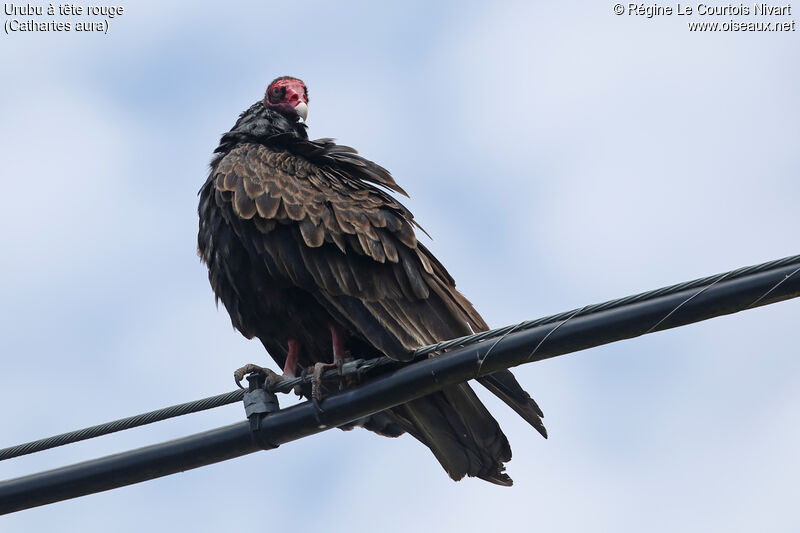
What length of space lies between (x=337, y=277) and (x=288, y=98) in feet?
7.03

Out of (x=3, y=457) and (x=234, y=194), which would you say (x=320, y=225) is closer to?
(x=234, y=194)

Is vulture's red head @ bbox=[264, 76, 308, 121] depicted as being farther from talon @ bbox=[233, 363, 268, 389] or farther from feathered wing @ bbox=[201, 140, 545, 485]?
talon @ bbox=[233, 363, 268, 389]

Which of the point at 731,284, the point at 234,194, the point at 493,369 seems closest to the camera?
the point at 731,284

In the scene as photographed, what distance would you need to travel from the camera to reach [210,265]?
6.53 meters

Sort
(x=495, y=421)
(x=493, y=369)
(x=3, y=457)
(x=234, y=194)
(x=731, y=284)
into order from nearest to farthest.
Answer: (x=731, y=284) < (x=493, y=369) < (x=3, y=457) < (x=495, y=421) < (x=234, y=194)

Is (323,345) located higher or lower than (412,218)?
lower

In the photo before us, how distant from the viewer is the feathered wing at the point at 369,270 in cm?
588

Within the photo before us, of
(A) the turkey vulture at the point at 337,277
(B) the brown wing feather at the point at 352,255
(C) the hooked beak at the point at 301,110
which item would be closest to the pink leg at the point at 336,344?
(A) the turkey vulture at the point at 337,277

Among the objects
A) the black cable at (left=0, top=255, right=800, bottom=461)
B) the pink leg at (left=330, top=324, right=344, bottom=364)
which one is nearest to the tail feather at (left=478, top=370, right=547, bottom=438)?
the black cable at (left=0, top=255, right=800, bottom=461)

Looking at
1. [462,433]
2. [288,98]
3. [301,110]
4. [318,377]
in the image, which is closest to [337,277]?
[318,377]

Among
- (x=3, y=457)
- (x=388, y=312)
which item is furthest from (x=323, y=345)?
(x=3, y=457)

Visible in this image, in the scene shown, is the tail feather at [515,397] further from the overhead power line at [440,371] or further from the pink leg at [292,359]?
the pink leg at [292,359]

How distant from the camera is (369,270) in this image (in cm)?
607

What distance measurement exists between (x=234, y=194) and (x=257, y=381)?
1384 mm
